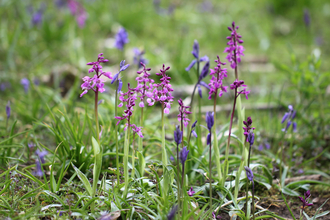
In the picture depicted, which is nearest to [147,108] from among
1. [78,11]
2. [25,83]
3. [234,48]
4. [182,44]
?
[25,83]

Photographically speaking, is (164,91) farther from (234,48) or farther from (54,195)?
(54,195)

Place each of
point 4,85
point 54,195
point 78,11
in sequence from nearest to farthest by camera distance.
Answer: point 54,195 → point 4,85 → point 78,11

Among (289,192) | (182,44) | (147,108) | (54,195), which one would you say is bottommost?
(289,192)

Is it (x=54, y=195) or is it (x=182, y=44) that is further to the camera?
(x=182, y=44)

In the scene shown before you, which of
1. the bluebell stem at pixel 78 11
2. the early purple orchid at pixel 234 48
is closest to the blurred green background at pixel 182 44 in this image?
the bluebell stem at pixel 78 11

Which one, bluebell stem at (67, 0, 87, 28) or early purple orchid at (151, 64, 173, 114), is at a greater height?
bluebell stem at (67, 0, 87, 28)

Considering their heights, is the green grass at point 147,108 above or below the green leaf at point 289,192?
above

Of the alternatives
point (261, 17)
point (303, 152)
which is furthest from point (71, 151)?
point (261, 17)

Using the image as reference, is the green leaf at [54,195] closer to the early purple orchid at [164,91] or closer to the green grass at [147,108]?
the green grass at [147,108]

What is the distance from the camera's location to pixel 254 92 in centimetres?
463

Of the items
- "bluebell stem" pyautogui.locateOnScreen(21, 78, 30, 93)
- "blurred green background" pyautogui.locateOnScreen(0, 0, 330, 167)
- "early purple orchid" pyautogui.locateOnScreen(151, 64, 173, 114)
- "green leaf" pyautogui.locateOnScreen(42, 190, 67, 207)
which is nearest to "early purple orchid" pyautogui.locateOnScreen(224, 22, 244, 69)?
"early purple orchid" pyautogui.locateOnScreen(151, 64, 173, 114)

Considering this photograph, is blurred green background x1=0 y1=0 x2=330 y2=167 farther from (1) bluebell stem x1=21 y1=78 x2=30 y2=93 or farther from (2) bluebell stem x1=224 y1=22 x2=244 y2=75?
(2) bluebell stem x1=224 y1=22 x2=244 y2=75

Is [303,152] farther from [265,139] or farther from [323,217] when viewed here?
[323,217]

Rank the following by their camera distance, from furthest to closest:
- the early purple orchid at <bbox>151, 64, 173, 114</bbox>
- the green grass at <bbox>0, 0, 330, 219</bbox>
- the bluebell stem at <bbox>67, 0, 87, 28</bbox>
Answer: the bluebell stem at <bbox>67, 0, 87, 28</bbox> → the green grass at <bbox>0, 0, 330, 219</bbox> → the early purple orchid at <bbox>151, 64, 173, 114</bbox>
